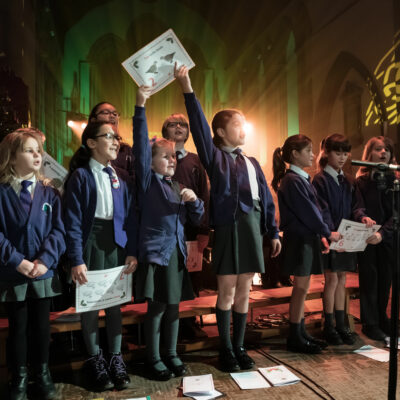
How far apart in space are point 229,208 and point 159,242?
18.6 inches

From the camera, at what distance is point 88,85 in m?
5.70

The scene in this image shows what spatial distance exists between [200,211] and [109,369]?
103cm

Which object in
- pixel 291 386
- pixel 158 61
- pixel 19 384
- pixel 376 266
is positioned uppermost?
pixel 158 61

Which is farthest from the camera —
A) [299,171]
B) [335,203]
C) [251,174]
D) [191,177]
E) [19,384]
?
[191,177]

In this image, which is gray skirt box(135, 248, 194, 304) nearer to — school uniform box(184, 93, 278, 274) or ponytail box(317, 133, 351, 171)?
school uniform box(184, 93, 278, 274)

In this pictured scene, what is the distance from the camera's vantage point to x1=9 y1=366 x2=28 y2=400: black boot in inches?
72.2

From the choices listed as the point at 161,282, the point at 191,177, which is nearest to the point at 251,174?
the point at 191,177

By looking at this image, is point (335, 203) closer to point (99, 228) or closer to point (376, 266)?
point (376, 266)

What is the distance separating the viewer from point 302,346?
250cm

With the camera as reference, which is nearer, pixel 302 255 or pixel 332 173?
pixel 302 255

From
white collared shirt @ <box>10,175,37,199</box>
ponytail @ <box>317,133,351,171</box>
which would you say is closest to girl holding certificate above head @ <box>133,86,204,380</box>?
white collared shirt @ <box>10,175,37,199</box>

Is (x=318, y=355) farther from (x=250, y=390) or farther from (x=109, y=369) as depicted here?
(x=109, y=369)

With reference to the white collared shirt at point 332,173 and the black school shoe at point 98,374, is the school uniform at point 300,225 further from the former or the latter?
the black school shoe at point 98,374

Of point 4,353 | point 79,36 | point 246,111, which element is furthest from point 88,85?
point 4,353
